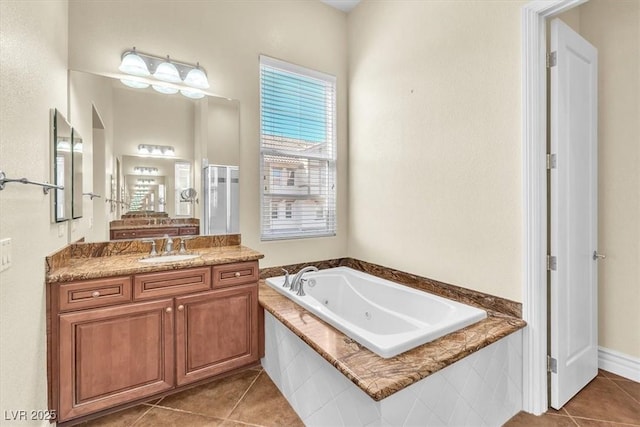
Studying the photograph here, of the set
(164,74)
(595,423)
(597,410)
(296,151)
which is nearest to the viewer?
(595,423)

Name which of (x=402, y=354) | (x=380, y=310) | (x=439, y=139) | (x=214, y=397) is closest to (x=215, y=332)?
(x=214, y=397)

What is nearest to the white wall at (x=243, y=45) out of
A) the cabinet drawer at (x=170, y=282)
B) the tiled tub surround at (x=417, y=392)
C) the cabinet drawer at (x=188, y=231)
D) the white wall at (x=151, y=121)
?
the white wall at (x=151, y=121)

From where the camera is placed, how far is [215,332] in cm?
207

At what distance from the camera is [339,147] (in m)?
3.18

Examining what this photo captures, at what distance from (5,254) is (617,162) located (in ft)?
11.4

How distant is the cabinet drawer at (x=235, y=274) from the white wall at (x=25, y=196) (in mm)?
891

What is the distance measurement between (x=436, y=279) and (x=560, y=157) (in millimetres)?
1111

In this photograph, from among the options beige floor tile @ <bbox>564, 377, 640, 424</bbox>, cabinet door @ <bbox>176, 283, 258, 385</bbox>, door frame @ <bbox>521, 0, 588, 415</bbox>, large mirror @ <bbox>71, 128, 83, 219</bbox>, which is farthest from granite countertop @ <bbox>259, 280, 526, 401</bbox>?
large mirror @ <bbox>71, 128, 83, 219</bbox>

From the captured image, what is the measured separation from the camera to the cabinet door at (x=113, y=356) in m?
1.65

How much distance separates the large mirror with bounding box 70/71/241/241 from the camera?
2.20 metres

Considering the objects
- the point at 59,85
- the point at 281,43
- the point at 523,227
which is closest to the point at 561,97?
the point at 523,227

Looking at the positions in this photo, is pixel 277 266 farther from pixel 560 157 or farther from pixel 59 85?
pixel 560 157

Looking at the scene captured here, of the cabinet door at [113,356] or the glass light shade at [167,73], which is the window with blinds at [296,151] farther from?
the cabinet door at [113,356]

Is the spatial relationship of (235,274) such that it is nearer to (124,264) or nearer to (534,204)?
(124,264)
